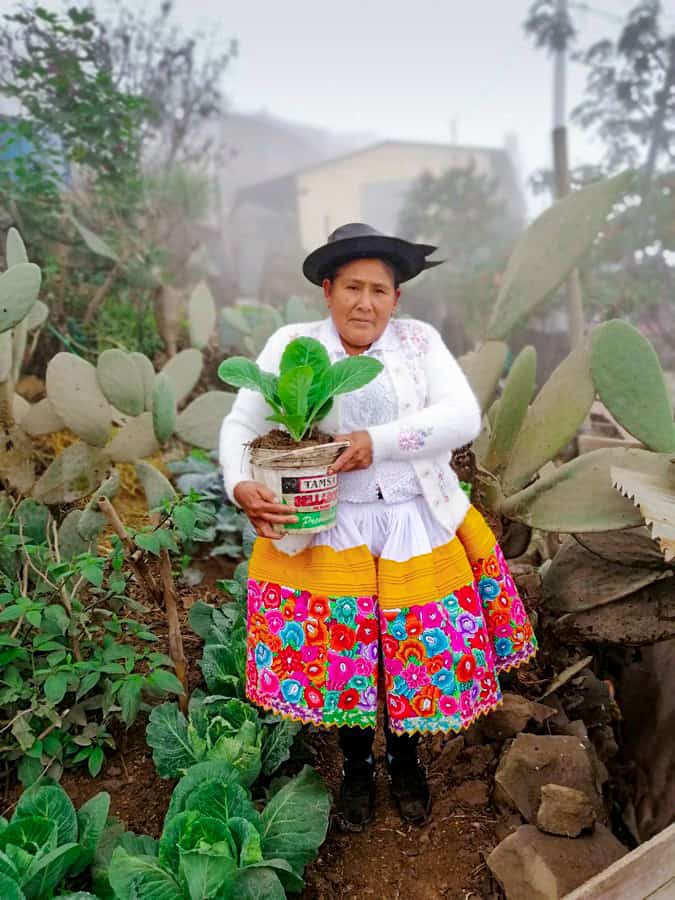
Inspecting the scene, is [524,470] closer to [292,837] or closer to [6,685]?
[292,837]

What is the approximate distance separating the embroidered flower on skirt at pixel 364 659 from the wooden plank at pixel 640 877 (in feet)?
1.03

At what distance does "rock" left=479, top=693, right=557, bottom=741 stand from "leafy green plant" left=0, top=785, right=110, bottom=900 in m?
0.84

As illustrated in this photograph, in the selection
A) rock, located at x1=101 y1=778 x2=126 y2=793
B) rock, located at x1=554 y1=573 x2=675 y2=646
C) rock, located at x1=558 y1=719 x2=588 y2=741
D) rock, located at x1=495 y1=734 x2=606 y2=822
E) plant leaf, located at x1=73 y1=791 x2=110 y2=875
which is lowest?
rock, located at x1=558 y1=719 x2=588 y2=741

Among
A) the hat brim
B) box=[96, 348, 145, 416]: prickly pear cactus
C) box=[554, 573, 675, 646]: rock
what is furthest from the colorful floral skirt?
box=[96, 348, 145, 416]: prickly pear cactus

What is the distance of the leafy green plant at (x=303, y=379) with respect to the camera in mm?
1097

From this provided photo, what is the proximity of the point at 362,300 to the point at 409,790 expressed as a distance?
0.96 meters

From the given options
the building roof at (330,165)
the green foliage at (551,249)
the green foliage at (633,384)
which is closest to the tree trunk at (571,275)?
the green foliage at (551,249)

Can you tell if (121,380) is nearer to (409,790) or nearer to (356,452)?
(356,452)

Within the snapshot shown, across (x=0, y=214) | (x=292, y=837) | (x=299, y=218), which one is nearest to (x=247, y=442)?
(x=292, y=837)

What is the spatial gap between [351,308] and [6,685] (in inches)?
39.7

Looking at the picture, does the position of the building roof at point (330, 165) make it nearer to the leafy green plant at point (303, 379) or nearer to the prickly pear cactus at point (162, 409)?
the prickly pear cactus at point (162, 409)

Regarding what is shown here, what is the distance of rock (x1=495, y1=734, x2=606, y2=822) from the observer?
1.39 m

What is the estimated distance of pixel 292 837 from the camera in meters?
1.17

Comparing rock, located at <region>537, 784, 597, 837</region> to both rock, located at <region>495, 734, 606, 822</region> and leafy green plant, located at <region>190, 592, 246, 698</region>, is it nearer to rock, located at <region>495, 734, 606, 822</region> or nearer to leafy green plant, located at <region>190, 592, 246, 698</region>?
rock, located at <region>495, 734, 606, 822</region>
